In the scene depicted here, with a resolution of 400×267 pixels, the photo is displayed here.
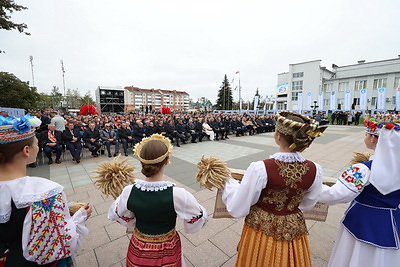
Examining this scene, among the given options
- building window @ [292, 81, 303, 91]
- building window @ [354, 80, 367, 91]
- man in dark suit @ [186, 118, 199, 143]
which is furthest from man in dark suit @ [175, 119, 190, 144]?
building window @ [292, 81, 303, 91]

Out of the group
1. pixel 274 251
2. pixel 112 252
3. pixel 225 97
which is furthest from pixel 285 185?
pixel 225 97

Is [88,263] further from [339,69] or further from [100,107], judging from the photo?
[339,69]

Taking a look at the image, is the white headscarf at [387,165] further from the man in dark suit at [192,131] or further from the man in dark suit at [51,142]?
the man in dark suit at [192,131]

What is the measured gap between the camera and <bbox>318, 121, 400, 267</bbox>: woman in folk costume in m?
1.34

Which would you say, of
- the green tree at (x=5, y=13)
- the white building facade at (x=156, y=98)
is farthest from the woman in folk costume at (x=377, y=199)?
the white building facade at (x=156, y=98)

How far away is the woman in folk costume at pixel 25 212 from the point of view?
3.27 ft

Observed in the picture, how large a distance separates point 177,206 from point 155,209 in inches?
6.1

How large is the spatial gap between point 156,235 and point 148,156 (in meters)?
0.59

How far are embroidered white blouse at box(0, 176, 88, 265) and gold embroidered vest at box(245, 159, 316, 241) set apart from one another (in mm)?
1322

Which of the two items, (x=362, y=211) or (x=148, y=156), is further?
(x=362, y=211)

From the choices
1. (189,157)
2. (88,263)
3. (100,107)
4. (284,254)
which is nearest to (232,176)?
(284,254)

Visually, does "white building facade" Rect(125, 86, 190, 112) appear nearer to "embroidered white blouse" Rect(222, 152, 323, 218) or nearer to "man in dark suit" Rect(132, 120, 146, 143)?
"man in dark suit" Rect(132, 120, 146, 143)

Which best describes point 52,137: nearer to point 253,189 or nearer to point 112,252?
point 112,252

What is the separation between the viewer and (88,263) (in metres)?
2.20
